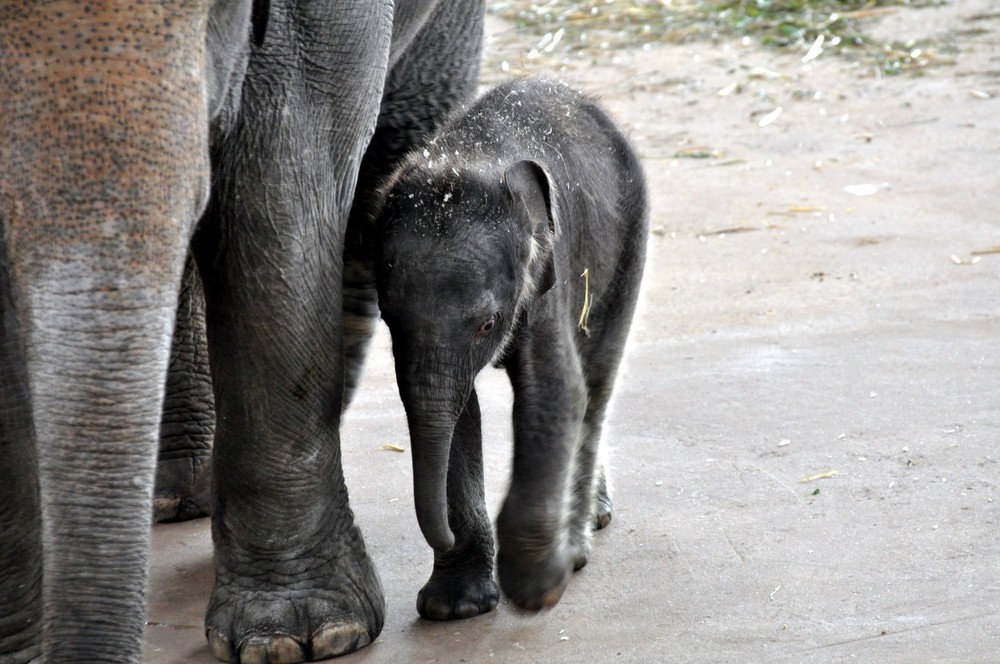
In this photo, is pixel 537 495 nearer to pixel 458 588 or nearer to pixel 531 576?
pixel 531 576

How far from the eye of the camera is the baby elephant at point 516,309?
3.06 m

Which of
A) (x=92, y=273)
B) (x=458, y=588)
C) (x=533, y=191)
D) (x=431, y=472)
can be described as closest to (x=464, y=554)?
(x=458, y=588)

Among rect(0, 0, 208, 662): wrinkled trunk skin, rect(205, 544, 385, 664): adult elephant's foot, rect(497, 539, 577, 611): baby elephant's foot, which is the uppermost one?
rect(0, 0, 208, 662): wrinkled trunk skin

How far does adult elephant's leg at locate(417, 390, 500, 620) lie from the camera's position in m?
3.52

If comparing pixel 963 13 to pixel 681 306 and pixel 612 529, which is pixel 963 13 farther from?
pixel 612 529

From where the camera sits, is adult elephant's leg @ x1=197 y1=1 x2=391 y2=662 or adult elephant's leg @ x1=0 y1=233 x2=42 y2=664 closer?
adult elephant's leg @ x1=0 y1=233 x2=42 y2=664

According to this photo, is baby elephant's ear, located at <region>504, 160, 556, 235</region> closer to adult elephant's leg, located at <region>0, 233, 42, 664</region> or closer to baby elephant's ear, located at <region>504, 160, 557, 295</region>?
baby elephant's ear, located at <region>504, 160, 557, 295</region>

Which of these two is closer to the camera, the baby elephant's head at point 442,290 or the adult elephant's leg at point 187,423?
the baby elephant's head at point 442,290

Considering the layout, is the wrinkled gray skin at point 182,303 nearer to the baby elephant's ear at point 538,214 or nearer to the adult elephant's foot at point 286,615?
the adult elephant's foot at point 286,615

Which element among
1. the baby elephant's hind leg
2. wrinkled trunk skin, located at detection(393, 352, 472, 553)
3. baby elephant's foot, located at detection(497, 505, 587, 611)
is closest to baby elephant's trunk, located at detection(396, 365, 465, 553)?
wrinkled trunk skin, located at detection(393, 352, 472, 553)

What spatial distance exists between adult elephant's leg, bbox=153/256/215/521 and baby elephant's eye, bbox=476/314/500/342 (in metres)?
1.34

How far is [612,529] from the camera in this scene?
3.97 m

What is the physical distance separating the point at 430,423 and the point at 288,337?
0.34 meters

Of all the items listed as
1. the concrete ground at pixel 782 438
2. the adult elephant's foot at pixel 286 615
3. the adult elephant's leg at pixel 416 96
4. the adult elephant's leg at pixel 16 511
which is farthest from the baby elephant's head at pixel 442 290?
the adult elephant's leg at pixel 416 96
